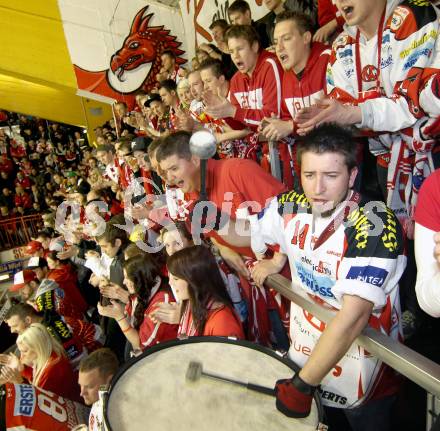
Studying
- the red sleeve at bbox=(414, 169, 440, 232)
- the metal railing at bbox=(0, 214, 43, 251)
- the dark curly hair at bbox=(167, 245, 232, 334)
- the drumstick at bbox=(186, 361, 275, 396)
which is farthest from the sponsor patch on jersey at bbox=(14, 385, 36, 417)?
the metal railing at bbox=(0, 214, 43, 251)

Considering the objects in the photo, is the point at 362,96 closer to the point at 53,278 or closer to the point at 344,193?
the point at 344,193

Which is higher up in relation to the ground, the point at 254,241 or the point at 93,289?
the point at 254,241

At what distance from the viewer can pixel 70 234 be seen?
5.73 metres

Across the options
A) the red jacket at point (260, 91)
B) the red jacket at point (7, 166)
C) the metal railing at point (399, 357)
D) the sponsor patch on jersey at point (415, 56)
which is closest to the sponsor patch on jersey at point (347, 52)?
the sponsor patch on jersey at point (415, 56)

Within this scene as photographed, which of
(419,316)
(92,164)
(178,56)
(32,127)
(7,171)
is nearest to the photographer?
(419,316)

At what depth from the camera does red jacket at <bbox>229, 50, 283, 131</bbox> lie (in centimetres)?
232

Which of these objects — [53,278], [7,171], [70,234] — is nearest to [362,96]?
[53,278]

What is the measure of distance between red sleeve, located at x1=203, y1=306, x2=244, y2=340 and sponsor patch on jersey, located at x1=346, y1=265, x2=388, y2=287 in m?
0.64

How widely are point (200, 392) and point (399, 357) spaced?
61cm

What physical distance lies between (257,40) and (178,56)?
6.63 metres

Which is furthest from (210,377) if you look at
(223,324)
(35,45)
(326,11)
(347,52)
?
(35,45)

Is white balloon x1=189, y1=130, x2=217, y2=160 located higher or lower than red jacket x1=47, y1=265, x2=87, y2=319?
higher

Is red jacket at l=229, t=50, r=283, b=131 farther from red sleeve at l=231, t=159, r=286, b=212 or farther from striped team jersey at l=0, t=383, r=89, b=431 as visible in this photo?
striped team jersey at l=0, t=383, r=89, b=431

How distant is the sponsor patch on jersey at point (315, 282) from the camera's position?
1324 millimetres
